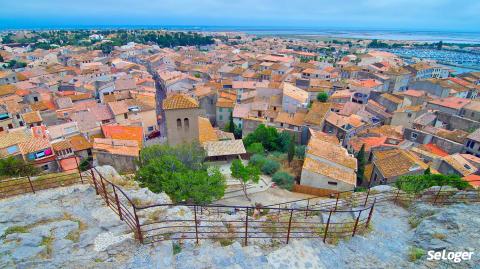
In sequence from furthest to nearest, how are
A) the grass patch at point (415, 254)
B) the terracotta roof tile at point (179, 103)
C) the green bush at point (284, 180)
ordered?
the terracotta roof tile at point (179, 103), the green bush at point (284, 180), the grass patch at point (415, 254)

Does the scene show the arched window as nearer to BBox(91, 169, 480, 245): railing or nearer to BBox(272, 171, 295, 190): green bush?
BBox(272, 171, 295, 190): green bush

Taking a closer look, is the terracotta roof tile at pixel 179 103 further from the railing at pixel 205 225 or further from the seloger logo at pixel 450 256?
the seloger logo at pixel 450 256

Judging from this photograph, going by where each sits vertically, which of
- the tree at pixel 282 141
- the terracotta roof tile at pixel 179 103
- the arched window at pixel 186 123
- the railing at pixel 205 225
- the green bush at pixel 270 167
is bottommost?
the tree at pixel 282 141

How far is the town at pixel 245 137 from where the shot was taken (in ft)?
56.5

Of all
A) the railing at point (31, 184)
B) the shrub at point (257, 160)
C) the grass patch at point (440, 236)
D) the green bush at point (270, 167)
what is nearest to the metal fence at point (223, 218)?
the railing at point (31, 184)

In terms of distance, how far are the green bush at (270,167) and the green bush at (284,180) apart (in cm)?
142

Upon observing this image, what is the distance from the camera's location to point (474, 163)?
23859mm

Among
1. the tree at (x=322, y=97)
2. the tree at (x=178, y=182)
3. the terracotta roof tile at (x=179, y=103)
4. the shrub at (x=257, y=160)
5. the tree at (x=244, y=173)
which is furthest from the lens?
the tree at (x=322, y=97)

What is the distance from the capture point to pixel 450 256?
7523 mm

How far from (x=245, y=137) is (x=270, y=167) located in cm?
933

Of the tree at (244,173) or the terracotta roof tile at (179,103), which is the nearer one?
the tree at (244,173)

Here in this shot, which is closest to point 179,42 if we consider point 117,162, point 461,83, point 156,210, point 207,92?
point 207,92

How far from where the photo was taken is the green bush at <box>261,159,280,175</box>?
2464 cm

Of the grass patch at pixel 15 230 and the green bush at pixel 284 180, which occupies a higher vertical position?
the grass patch at pixel 15 230
